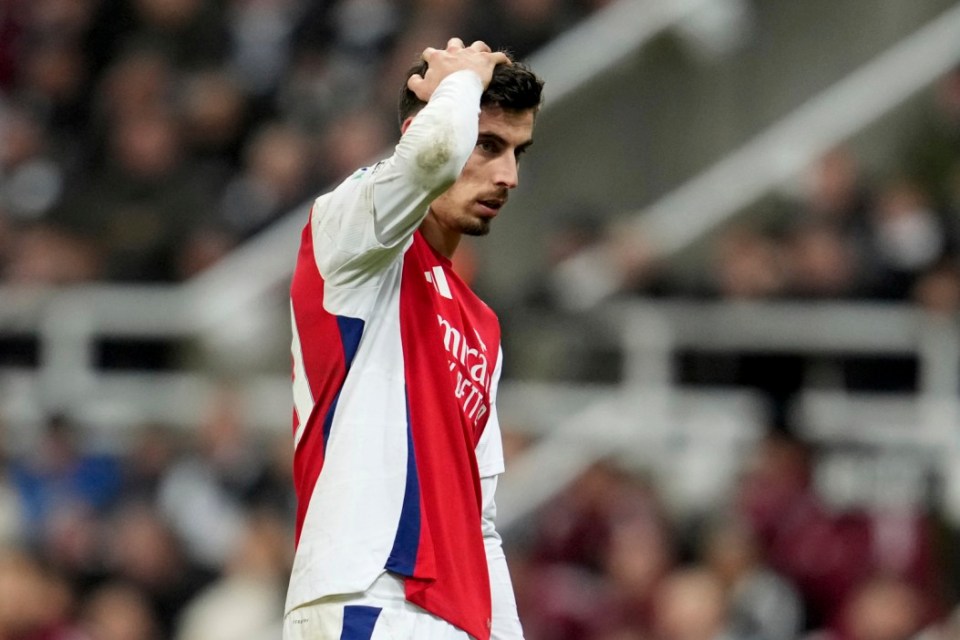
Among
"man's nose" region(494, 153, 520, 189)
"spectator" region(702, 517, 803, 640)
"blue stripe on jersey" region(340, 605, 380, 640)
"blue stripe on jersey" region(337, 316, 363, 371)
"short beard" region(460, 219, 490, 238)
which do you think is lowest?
"spectator" region(702, 517, 803, 640)

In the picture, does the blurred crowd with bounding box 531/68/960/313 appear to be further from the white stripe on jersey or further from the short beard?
the white stripe on jersey

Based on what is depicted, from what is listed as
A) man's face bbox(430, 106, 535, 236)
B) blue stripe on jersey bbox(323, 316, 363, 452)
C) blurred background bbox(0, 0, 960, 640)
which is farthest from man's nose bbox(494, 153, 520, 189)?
blurred background bbox(0, 0, 960, 640)

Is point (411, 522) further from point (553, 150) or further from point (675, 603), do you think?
point (553, 150)

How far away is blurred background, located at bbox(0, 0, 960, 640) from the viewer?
367 inches

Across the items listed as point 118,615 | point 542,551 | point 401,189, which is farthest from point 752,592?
point 401,189

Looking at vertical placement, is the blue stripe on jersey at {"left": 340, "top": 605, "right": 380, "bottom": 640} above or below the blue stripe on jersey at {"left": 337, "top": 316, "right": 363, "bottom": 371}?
below

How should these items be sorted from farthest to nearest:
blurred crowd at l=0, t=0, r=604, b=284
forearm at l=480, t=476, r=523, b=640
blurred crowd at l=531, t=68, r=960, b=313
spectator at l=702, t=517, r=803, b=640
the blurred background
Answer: blurred crowd at l=0, t=0, r=604, b=284
blurred crowd at l=531, t=68, r=960, b=313
the blurred background
spectator at l=702, t=517, r=803, b=640
forearm at l=480, t=476, r=523, b=640

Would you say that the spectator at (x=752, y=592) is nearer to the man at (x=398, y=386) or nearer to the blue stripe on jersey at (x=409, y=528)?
the man at (x=398, y=386)

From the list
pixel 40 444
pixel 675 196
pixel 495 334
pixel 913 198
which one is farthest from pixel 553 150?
pixel 495 334

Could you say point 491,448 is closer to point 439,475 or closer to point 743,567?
point 439,475

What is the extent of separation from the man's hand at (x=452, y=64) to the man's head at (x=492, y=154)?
0.06 m

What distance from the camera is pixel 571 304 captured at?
35.1 feet

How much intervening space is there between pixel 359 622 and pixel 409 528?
0.66 feet

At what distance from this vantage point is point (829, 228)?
1050cm
